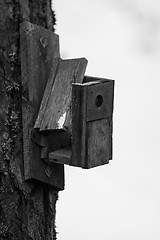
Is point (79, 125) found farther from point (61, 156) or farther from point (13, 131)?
point (13, 131)

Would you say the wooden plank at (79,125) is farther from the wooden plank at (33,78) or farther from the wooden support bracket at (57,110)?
the wooden plank at (33,78)

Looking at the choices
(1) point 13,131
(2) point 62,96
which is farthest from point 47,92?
(1) point 13,131

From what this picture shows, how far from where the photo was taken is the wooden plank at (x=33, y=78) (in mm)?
3389

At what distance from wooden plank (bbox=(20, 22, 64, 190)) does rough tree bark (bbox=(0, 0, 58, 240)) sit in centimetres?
2

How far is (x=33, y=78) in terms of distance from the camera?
341 centimetres

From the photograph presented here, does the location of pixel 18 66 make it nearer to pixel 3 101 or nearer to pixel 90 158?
pixel 3 101

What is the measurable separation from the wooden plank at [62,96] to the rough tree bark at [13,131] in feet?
0.34

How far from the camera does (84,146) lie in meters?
3.36

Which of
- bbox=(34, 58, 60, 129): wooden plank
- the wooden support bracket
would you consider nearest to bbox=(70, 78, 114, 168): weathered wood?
the wooden support bracket

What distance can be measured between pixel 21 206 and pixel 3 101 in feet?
1.22

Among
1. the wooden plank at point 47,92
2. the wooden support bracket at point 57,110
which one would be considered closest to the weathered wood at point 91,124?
the wooden support bracket at point 57,110

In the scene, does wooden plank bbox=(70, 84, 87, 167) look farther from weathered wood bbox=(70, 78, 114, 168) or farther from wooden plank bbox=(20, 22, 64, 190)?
wooden plank bbox=(20, 22, 64, 190)

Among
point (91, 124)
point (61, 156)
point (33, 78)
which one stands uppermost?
point (33, 78)

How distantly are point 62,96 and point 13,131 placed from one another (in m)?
0.21
